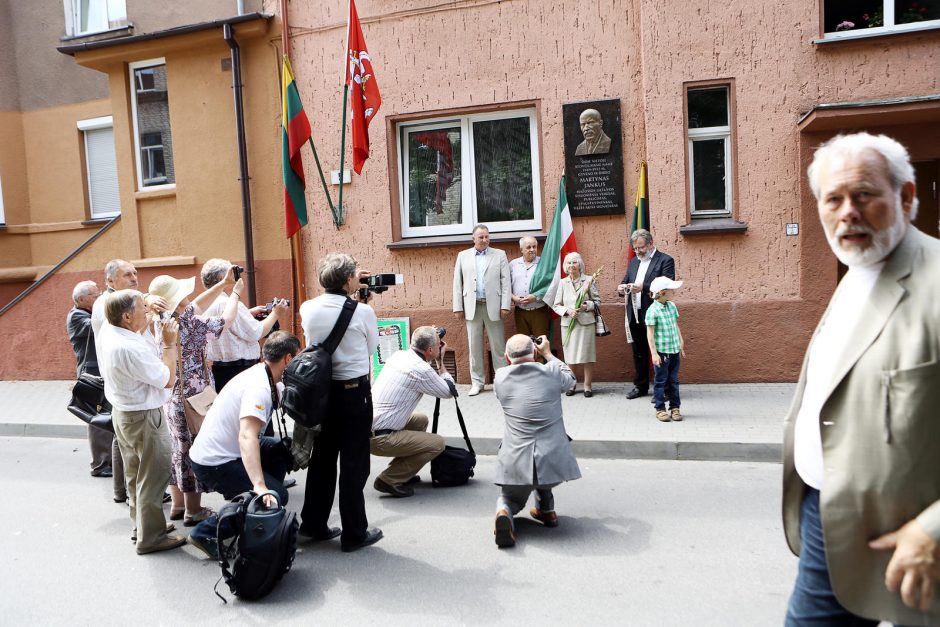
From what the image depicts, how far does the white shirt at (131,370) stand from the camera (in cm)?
461

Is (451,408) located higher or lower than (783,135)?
lower

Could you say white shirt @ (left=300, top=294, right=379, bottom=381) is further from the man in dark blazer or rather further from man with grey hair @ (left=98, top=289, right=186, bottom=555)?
the man in dark blazer

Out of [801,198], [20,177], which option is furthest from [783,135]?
[20,177]

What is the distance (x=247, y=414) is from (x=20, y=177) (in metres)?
12.5

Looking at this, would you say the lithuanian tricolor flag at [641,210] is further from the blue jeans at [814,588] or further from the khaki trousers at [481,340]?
the blue jeans at [814,588]

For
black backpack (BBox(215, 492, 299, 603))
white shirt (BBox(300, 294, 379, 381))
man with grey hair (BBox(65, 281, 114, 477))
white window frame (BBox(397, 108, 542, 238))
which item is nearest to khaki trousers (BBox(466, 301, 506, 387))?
white window frame (BBox(397, 108, 542, 238))

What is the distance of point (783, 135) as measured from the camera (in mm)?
8734

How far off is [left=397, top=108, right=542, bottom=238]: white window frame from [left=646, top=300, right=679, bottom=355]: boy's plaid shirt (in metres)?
2.87

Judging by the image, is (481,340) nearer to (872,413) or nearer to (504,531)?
(504,531)

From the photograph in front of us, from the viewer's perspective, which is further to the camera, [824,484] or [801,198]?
[801,198]

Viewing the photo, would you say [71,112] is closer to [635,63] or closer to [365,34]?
[365,34]

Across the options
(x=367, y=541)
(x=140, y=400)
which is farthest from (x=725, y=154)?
(x=140, y=400)

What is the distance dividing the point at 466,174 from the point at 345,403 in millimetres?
Result: 6197

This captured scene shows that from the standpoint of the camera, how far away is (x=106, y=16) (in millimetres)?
13141
